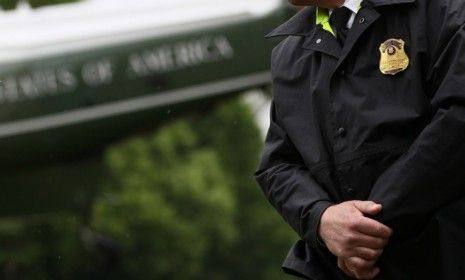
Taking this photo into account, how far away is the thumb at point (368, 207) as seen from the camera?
2689 mm

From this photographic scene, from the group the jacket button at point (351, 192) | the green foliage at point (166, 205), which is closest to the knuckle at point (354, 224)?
the jacket button at point (351, 192)

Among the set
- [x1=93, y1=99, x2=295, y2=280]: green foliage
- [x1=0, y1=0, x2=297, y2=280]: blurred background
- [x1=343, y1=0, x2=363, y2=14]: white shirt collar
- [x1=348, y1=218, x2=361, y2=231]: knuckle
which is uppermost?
[x1=343, y1=0, x2=363, y2=14]: white shirt collar

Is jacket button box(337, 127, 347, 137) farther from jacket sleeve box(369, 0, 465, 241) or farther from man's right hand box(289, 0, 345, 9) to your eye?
man's right hand box(289, 0, 345, 9)

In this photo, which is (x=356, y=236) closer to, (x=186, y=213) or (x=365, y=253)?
(x=365, y=253)

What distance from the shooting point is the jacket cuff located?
2803 mm

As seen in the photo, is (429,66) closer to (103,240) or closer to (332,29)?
(332,29)

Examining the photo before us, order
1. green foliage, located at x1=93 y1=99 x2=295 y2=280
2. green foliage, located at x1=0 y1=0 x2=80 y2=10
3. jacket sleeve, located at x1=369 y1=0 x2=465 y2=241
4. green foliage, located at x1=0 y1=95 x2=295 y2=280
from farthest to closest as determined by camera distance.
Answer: green foliage, located at x1=93 y1=99 x2=295 y2=280 → green foliage, located at x1=0 y1=95 x2=295 y2=280 → green foliage, located at x1=0 y1=0 x2=80 y2=10 → jacket sleeve, located at x1=369 y1=0 x2=465 y2=241

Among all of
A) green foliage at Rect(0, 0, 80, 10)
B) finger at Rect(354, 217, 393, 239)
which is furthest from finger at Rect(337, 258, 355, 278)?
green foliage at Rect(0, 0, 80, 10)

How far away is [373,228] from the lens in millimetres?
2674

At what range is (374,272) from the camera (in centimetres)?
274

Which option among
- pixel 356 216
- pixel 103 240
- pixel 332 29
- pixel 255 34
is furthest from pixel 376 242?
pixel 103 240

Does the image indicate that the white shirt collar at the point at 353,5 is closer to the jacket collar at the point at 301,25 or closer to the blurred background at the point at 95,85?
the jacket collar at the point at 301,25

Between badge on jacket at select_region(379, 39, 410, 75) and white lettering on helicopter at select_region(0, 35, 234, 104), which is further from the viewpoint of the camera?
white lettering on helicopter at select_region(0, 35, 234, 104)

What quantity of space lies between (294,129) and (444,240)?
390mm
